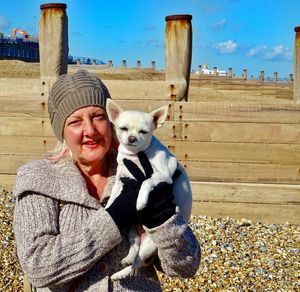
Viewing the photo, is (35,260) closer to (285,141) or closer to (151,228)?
(151,228)

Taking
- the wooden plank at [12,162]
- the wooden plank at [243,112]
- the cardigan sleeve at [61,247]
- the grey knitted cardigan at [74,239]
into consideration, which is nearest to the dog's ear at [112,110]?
the grey knitted cardigan at [74,239]

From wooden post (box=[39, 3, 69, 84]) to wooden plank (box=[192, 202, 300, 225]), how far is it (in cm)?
254

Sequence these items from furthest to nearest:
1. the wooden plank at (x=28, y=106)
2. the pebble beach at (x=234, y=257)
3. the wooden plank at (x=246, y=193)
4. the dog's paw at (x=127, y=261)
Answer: the wooden plank at (x=28, y=106)
the wooden plank at (x=246, y=193)
the pebble beach at (x=234, y=257)
the dog's paw at (x=127, y=261)

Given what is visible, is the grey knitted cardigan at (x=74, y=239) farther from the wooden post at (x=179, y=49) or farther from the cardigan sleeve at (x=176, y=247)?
the wooden post at (x=179, y=49)

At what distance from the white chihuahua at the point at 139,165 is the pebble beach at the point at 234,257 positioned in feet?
8.33

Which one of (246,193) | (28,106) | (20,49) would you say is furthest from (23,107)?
(20,49)

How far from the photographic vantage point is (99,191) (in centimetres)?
226

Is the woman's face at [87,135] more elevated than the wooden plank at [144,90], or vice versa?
the wooden plank at [144,90]

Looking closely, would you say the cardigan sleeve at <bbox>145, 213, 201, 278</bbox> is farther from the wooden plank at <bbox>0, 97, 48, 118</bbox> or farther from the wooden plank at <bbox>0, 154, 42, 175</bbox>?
the wooden plank at <bbox>0, 154, 42, 175</bbox>

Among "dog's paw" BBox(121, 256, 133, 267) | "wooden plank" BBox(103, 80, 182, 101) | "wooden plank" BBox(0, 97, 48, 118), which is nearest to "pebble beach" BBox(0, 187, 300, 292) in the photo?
"wooden plank" BBox(0, 97, 48, 118)

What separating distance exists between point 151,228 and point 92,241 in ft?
0.83

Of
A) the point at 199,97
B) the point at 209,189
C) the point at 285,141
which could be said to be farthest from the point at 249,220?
→ the point at 199,97

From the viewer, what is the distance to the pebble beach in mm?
4562

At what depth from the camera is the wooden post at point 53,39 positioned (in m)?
5.93
